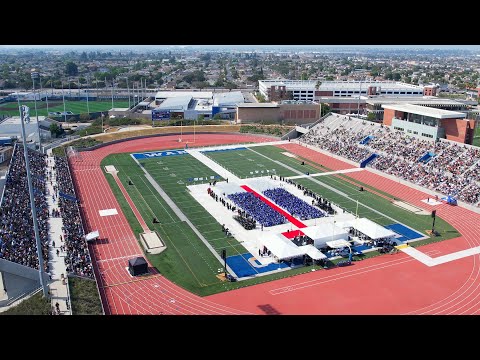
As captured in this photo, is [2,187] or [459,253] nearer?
[459,253]

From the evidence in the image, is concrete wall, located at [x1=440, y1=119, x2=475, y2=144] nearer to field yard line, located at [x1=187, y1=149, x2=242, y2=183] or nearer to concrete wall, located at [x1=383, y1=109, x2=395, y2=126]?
concrete wall, located at [x1=383, y1=109, x2=395, y2=126]

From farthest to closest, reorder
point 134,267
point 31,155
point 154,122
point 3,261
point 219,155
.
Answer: point 154,122, point 219,155, point 31,155, point 134,267, point 3,261

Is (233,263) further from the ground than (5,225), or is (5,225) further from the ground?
(5,225)

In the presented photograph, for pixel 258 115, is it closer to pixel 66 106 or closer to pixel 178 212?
pixel 178 212

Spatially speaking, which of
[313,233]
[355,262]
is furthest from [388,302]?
[313,233]

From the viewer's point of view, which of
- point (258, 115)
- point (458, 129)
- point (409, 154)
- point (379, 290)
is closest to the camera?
point (379, 290)

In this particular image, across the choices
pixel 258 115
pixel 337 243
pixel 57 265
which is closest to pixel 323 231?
pixel 337 243

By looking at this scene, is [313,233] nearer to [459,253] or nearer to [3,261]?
[459,253]
